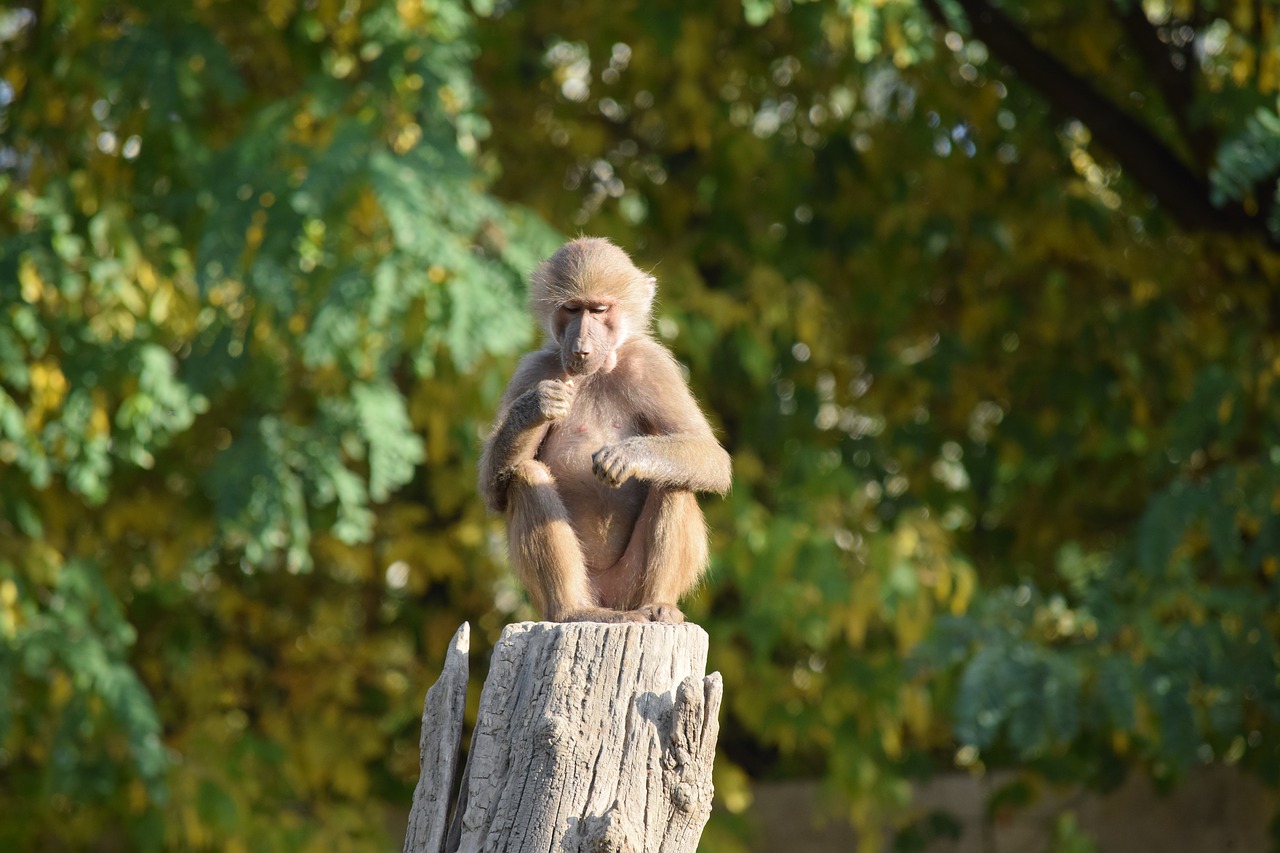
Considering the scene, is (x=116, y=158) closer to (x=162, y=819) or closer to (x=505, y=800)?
(x=162, y=819)

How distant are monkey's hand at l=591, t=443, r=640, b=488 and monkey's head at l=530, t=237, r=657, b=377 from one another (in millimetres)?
372

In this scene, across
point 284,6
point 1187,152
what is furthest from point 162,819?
point 1187,152

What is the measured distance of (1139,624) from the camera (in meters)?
7.45

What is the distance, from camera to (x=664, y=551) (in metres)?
4.65

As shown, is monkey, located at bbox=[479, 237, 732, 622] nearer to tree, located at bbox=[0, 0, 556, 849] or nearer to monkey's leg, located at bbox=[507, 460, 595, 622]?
monkey's leg, located at bbox=[507, 460, 595, 622]

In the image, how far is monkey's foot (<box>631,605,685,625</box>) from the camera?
444 centimetres

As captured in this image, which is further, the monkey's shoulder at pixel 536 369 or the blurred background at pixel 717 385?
the blurred background at pixel 717 385

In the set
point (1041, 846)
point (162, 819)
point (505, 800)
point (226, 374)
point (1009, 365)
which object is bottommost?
point (1041, 846)

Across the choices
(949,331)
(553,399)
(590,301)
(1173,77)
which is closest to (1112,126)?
(1173,77)

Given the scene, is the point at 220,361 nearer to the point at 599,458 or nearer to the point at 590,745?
the point at 599,458

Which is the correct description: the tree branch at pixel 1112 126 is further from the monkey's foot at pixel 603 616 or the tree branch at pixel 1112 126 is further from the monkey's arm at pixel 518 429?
the monkey's foot at pixel 603 616

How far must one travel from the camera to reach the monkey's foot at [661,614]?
4.44m

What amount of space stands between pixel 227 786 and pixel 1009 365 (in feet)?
17.8

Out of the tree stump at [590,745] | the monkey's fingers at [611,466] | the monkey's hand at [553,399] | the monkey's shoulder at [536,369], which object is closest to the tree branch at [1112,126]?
the monkey's shoulder at [536,369]
